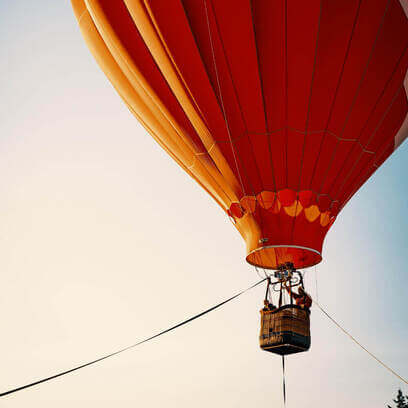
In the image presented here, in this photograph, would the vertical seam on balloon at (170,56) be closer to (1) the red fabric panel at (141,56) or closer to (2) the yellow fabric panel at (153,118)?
(1) the red fabric panel at (141,56)

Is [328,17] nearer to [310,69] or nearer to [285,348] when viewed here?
[310,69]

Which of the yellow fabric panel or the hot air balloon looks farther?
the yellow fabric panel

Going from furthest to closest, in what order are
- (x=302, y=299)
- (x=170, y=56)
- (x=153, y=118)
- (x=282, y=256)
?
(x=153, y=118)
(x=282, y=256)
(x=170, y=56)
(x=302, y=299)

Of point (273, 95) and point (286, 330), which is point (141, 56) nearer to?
point (273, 95)

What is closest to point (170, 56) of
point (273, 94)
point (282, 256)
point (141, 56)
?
point (141, 56)

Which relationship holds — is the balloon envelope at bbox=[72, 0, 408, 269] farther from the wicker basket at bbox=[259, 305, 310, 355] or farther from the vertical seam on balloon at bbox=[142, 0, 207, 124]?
the wicker basket at bbox=[259, 305, 310, 355]

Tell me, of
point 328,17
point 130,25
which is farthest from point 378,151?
point 130,25

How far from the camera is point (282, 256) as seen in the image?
399cm

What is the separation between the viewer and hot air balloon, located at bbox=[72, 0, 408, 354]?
3527mm

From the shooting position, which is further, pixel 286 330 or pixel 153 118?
pixel 153 118

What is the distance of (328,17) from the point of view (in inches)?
135

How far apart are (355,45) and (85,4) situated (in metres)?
2.60

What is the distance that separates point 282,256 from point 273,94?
138 cm

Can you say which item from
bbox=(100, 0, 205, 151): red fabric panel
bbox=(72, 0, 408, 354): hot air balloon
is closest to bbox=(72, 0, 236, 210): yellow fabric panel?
bbox=(72, 0, 408, 354): hot air balloon
